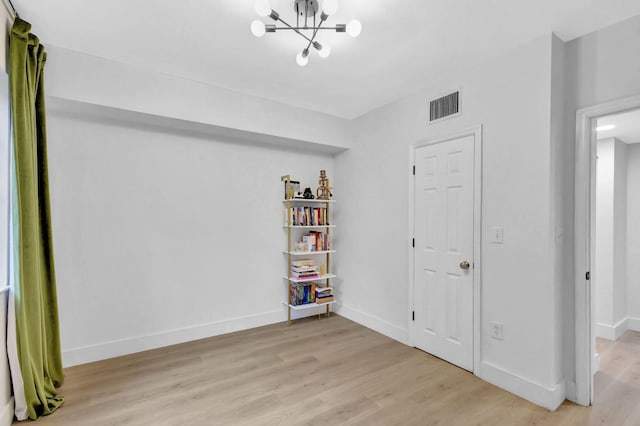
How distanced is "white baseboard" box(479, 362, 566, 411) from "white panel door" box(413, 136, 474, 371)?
176mm

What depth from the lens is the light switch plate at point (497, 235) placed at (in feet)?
8.05

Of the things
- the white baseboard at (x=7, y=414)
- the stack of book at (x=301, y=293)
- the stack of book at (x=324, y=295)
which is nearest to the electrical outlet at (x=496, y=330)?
the stack of book at (x=324, y=295)

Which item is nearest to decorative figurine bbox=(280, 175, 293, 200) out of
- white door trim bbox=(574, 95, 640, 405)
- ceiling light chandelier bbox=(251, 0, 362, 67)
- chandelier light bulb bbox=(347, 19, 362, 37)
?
ceiling light chandelier bbox=(251, 0, 362, 67)

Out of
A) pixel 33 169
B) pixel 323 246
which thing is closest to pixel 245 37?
pixel 33 169

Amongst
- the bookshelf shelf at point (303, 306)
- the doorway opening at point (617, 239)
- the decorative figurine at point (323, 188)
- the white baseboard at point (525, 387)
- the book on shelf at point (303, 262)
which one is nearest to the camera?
the white baseboard at point (525, 387)

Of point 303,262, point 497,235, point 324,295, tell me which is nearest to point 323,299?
point 324,295

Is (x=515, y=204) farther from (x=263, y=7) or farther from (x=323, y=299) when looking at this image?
(x=323, y=299)

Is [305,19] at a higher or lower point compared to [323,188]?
higher

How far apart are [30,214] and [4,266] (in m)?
0.36

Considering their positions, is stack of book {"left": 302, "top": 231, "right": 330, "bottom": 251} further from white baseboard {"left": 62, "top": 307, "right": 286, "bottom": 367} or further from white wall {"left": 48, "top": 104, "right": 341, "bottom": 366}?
white baseboard {"left": 62, "top": 307, "right": 286, "bottom": 367}

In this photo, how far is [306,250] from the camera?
3.94m

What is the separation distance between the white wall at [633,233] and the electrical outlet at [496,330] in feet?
8.51

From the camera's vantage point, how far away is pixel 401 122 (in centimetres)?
336

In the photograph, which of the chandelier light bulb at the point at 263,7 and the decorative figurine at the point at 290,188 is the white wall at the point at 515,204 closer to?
the decorative figurine at the point at 290,188
